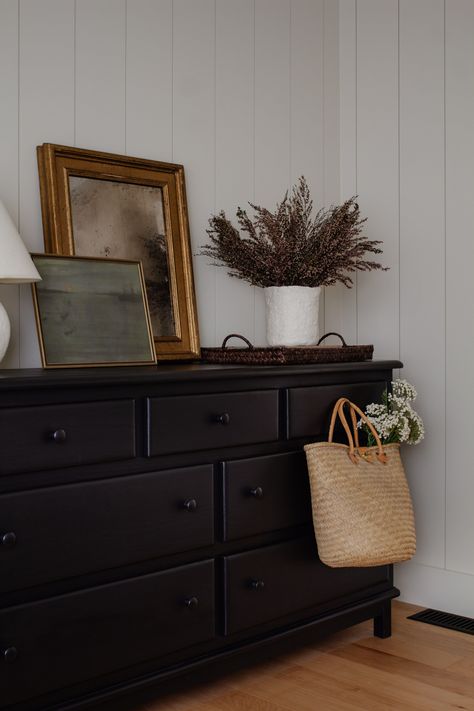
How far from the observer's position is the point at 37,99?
2201mm

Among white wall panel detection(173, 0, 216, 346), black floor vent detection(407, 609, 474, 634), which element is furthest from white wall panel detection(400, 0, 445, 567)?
white wall panel detection(173, 0, 216, 346)

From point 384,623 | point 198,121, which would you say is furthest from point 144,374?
point 384,623

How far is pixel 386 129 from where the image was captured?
2967mm

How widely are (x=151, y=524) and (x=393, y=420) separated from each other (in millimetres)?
818

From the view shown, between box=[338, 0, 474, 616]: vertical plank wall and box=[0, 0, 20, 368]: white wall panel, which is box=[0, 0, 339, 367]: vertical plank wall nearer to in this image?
box=[0, 0, 20, 368]: white wall panel

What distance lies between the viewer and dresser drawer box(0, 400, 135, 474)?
1.63 meters

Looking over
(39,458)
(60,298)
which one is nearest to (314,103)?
(60,298)

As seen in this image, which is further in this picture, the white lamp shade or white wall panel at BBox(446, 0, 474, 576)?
white wall panel at BBox(446, 0, 474, 576)

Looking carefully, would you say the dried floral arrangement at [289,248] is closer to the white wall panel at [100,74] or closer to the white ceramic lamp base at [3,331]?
the white wall panel at [100,74]

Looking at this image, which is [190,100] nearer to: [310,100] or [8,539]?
[310,100]

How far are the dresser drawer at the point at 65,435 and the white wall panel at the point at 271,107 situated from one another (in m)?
1.05

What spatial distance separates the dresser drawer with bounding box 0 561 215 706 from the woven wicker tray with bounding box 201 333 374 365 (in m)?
0.60

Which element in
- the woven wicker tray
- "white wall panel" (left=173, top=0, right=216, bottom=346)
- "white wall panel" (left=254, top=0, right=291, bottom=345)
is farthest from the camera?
"white wall panel" (left=254, top=0, right=291, bottom=345)

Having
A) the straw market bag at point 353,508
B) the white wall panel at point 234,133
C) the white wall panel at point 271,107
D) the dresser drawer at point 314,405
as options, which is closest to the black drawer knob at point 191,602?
the straw market bag at point 353,508
